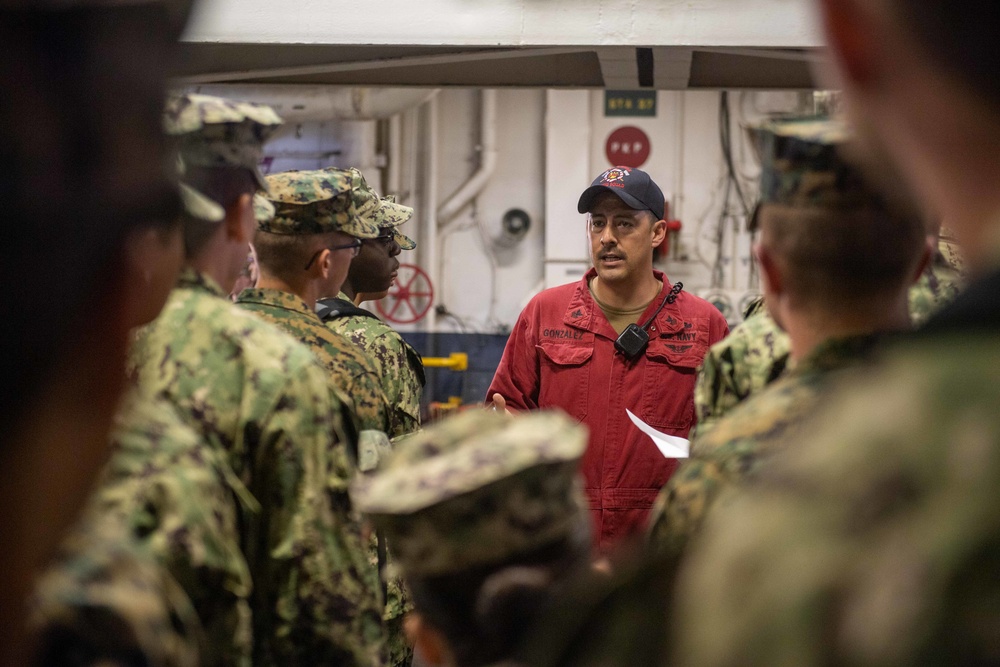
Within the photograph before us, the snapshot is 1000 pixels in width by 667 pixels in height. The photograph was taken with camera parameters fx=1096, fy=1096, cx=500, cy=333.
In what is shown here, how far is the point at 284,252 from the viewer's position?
302cm

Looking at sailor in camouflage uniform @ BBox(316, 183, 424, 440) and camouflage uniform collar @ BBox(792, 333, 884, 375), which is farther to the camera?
sailor in camouflage uniform @ BBox(316, 183, 424, 440)

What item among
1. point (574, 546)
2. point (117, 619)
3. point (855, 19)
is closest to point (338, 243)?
point (574, 546)

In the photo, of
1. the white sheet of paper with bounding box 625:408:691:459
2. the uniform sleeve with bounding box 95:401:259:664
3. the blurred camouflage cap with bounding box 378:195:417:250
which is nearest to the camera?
the uniform sleeve with bounding box 95:401:259:664

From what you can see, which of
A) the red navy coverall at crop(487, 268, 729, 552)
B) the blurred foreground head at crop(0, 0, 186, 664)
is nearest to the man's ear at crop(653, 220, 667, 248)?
the red navy coverall at crop(487, 268, 729, 552)

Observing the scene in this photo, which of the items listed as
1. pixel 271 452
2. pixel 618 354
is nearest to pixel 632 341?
pixel 618 354

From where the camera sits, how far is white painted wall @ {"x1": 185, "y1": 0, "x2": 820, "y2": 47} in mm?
3760

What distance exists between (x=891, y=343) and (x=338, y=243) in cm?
261

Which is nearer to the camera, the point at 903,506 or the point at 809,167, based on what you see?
the point at 903,506

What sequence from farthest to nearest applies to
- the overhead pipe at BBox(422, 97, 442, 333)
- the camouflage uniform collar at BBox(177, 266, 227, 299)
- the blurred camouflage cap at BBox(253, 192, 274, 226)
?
the overhead pipe at BBox(422, 97, 442, 333) → the blurred camouflage cap at BBox(253, 192, 274, 226) → the camouflage uniform collar at BBox(177, 266, 227, 299)

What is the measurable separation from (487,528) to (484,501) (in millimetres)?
35

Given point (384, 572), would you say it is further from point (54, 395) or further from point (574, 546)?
point (54, 395)

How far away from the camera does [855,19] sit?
65 centimetres

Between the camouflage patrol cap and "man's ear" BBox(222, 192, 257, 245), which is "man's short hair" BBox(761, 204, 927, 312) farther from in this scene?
"man's ear" BBox(222, 192, 257, 245)

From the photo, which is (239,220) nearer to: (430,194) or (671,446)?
(671,446)
